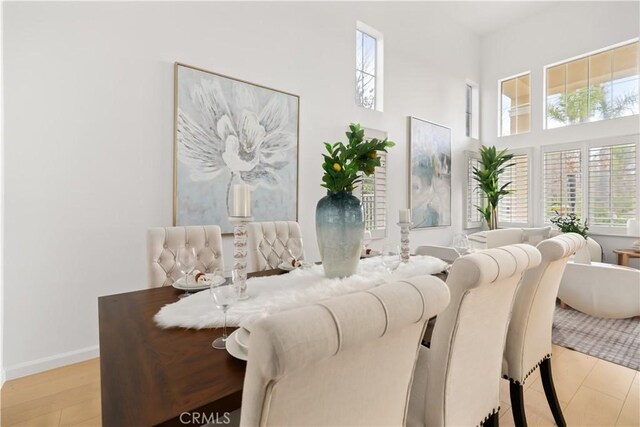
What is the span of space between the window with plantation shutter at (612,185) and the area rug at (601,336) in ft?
5.95

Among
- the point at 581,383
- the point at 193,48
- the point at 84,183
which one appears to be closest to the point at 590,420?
the point at 581,383

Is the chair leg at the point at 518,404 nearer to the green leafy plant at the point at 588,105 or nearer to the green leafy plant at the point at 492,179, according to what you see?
the green leafy plant at the point at 492,179

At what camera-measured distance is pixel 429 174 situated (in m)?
4.79

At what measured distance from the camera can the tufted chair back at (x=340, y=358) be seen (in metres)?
0.42

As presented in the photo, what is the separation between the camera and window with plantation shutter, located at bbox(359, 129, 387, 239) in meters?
4.02

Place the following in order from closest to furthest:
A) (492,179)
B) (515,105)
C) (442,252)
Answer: (442,252), (492,179), (515,105)

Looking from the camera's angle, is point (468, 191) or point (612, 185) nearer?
point (612, 185)

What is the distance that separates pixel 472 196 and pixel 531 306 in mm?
4623

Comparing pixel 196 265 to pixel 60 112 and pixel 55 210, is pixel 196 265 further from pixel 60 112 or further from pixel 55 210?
pixel 60 112

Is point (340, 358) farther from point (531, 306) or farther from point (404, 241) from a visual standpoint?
point (404, 241)

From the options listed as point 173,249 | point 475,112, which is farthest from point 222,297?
point 475,112

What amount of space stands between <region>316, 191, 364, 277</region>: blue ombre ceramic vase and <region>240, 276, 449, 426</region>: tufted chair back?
0.86 m

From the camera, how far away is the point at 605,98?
4.57 meters

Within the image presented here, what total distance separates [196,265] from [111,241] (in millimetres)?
897
